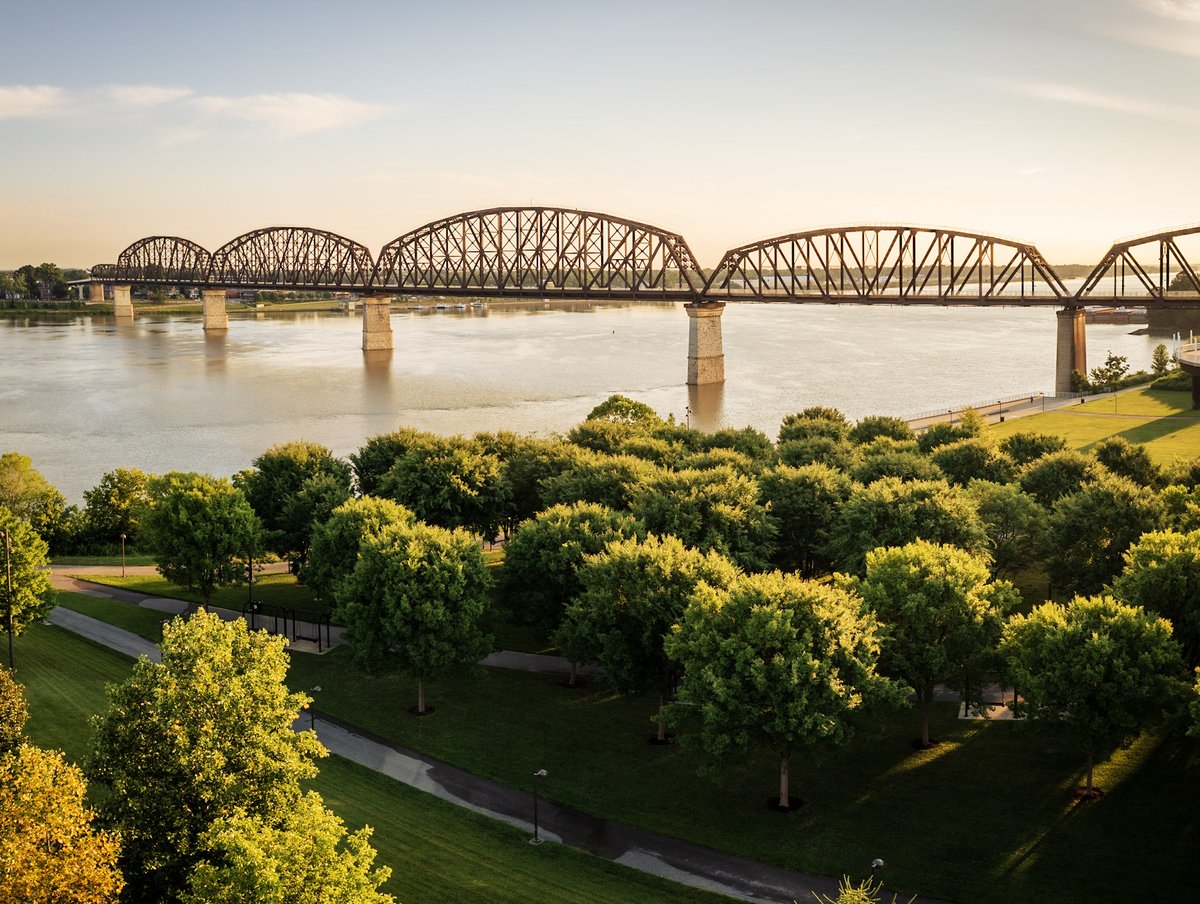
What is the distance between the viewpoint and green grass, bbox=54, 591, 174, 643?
42.3 m

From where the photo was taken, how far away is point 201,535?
42.3m

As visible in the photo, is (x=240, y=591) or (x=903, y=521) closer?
(x=903, y=521)

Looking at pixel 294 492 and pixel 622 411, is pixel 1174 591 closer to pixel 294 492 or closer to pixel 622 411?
pixel 294 492

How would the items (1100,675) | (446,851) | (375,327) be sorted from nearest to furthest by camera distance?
1. (446,851)
2. (1100,675)
3. (375,327)

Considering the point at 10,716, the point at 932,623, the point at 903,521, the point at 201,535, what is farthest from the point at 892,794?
the point at 201,535

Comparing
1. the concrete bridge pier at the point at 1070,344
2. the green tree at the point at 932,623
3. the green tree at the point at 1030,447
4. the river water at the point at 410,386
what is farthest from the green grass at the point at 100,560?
the concrete bridge pier at the point at 1070,344

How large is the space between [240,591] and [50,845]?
98.6 feet

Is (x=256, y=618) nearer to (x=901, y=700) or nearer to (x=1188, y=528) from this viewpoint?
(x=901, y=700)

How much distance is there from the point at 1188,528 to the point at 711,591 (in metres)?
18.6

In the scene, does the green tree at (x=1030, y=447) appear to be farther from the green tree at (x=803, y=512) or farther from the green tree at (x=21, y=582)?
the green tree at (x=21, y=582)

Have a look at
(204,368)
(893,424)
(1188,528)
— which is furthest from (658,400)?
(1188,528)

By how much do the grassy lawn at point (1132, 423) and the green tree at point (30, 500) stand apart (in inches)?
2000

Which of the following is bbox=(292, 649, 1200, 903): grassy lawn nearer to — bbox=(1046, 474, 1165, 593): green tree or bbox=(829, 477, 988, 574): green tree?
bbox=(829, 477, 988, 574): green tree

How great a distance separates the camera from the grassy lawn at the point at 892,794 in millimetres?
24500
